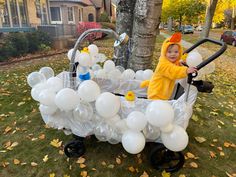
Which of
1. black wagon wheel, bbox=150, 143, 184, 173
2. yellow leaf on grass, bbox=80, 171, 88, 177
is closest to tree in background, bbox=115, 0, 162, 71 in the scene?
black wagon wheel, bbox=150, 143, 184, 173

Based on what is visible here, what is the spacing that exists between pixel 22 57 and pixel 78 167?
9272mm

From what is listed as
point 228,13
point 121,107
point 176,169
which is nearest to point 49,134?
point 121,107

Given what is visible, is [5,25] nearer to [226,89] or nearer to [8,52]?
[8,52]

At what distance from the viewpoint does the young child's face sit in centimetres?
287

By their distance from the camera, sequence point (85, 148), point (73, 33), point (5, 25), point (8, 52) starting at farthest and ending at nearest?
1. point (73, 33)
2. point (5, 25)
3. point (8, 52)
4. point (85, 148)

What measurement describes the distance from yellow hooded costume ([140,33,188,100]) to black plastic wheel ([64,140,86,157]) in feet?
3.83

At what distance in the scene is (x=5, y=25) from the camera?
14.4 meters

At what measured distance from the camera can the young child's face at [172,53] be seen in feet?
9.43

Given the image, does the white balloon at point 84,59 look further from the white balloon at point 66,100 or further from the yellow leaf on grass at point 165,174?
the yellow leaf on grass at point 165,174

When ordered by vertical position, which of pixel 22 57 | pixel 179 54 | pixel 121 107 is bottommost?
pixel 22 57

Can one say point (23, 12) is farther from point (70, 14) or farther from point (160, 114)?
point (160, 114)

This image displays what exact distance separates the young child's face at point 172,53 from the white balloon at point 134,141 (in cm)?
106

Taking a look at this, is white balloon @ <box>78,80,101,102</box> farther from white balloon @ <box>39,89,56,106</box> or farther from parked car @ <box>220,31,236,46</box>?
parked car @ <box>220,31,236,46</box>

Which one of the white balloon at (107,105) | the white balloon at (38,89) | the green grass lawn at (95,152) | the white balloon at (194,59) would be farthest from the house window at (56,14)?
the white balloon at (107,105)
